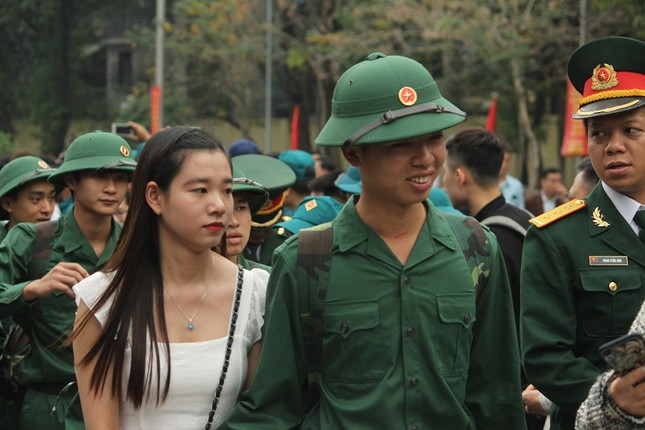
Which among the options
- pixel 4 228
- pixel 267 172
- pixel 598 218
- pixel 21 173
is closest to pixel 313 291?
pixel 598 218

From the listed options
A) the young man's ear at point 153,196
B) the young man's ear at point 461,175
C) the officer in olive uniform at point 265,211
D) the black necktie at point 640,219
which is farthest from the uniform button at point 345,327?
the young man's ear at point 461,175

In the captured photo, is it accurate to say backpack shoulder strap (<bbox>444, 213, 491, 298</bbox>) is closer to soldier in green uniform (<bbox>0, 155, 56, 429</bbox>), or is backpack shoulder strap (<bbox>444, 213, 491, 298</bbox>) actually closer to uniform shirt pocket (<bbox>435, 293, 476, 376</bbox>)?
uniform shirt pocket (<bbox>435, 293, 476, 376</bbox>)

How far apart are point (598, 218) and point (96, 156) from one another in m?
3.18

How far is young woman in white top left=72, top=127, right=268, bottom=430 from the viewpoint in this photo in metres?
4.19

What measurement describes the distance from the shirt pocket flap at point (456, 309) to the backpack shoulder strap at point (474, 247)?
8 cm

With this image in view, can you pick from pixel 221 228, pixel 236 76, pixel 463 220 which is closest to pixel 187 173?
pixel 221 228

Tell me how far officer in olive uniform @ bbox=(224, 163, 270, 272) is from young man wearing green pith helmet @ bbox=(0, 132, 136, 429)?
0.76 m

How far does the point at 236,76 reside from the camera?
35656 millimetres

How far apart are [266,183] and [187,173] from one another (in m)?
3.07

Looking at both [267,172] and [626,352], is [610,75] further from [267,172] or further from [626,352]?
[267,172]

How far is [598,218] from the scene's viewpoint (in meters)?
4.38

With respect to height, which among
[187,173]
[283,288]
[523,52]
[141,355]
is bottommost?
[141,355]

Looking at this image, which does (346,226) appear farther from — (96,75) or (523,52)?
(96,75)

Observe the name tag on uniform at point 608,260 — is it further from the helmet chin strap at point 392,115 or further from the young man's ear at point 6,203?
the young man's ear at point 6,203
